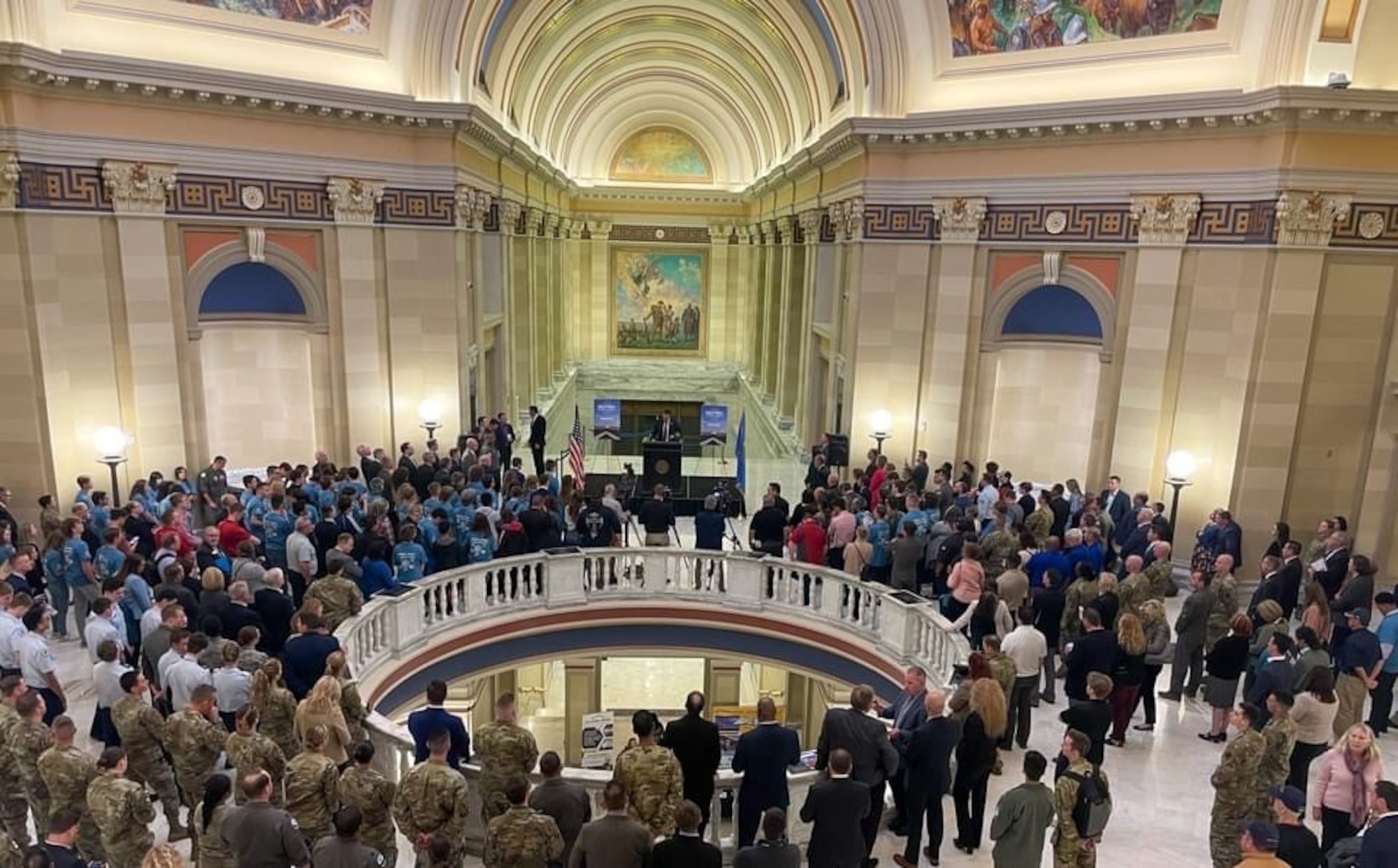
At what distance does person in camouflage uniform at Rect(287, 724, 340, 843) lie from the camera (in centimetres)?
576

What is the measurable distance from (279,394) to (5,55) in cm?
622

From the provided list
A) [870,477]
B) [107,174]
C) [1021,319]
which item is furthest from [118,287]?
[1021,319]

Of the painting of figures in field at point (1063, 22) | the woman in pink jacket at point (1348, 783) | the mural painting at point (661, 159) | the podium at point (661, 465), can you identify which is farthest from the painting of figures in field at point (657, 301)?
the woman in pink jacket at point (1348, 783)

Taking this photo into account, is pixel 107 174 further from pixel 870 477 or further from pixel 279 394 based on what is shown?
pixel 870 477

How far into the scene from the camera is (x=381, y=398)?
16.0 m

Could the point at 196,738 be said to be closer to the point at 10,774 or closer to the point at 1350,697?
the point at 10,774

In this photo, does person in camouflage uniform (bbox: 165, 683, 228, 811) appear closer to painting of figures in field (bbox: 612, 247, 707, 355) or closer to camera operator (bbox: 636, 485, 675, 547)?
camera operator (bbox: 636, 485, 675, 547)

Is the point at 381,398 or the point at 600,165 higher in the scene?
the point at 600,165

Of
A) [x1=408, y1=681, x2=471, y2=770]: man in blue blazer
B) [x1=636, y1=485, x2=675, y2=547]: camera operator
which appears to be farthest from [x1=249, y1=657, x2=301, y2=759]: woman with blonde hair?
[x1=636, y1=485, x2=675, y2=547]: camera operator

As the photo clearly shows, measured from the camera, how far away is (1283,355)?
12555 mm

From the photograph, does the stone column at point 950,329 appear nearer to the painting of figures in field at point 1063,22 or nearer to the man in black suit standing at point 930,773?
the painting of figures in field at point 1063,22

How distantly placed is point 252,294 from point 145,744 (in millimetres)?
10513

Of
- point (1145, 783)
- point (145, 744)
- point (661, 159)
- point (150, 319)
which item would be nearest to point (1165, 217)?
point (1145, 783)

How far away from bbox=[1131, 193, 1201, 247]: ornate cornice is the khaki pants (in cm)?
746
